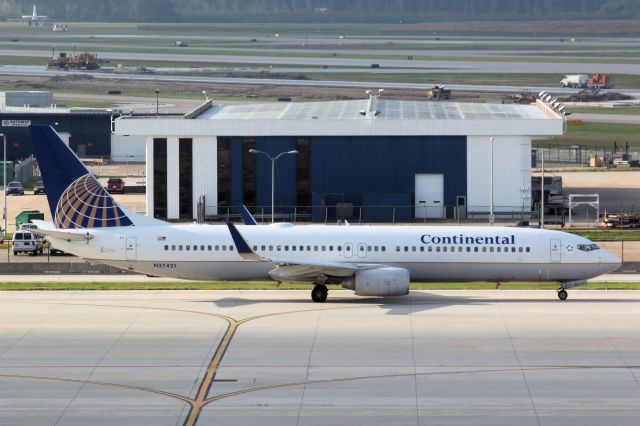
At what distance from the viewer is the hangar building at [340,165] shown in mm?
95062

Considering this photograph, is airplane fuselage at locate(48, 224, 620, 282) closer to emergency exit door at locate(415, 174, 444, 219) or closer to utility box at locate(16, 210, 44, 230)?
utility box at locate(16, 210, 44, 230)

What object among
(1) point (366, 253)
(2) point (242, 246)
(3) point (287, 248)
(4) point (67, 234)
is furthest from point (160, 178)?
(2) point (242, 246)

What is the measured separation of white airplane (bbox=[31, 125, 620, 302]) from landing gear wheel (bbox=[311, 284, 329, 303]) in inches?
2.7

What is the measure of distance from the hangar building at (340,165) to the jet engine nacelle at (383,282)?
36742 millimetres

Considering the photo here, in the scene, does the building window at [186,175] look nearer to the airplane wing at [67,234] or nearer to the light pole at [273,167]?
the light pole at [273,167]

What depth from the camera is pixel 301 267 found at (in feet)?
191

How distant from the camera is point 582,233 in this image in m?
88.1

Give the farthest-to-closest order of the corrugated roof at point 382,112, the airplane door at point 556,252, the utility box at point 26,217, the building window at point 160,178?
the corrugated roof at point 382,112 < the building window at point 160,178 < the utility box at point 26,217 < the airplane door at point 556,252

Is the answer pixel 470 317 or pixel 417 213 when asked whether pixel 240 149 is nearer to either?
pixel 417 213

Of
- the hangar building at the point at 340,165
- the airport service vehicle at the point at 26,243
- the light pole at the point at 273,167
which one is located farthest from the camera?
the hangar building at the point at 340,165

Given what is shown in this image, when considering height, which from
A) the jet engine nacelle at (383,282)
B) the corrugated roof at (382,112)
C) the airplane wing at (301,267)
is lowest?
the jet engine nacelle at (383,282)

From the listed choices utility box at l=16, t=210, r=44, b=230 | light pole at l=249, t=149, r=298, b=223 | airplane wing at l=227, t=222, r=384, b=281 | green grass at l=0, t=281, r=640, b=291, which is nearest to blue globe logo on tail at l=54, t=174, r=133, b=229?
green grass at l=0, t=281, r=640, b=291

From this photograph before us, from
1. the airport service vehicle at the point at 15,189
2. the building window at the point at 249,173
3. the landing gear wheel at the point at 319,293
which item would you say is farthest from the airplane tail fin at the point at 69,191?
the airport service vehicle at the point at 15,189

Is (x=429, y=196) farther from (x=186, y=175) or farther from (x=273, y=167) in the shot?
(x=186, y=175)
